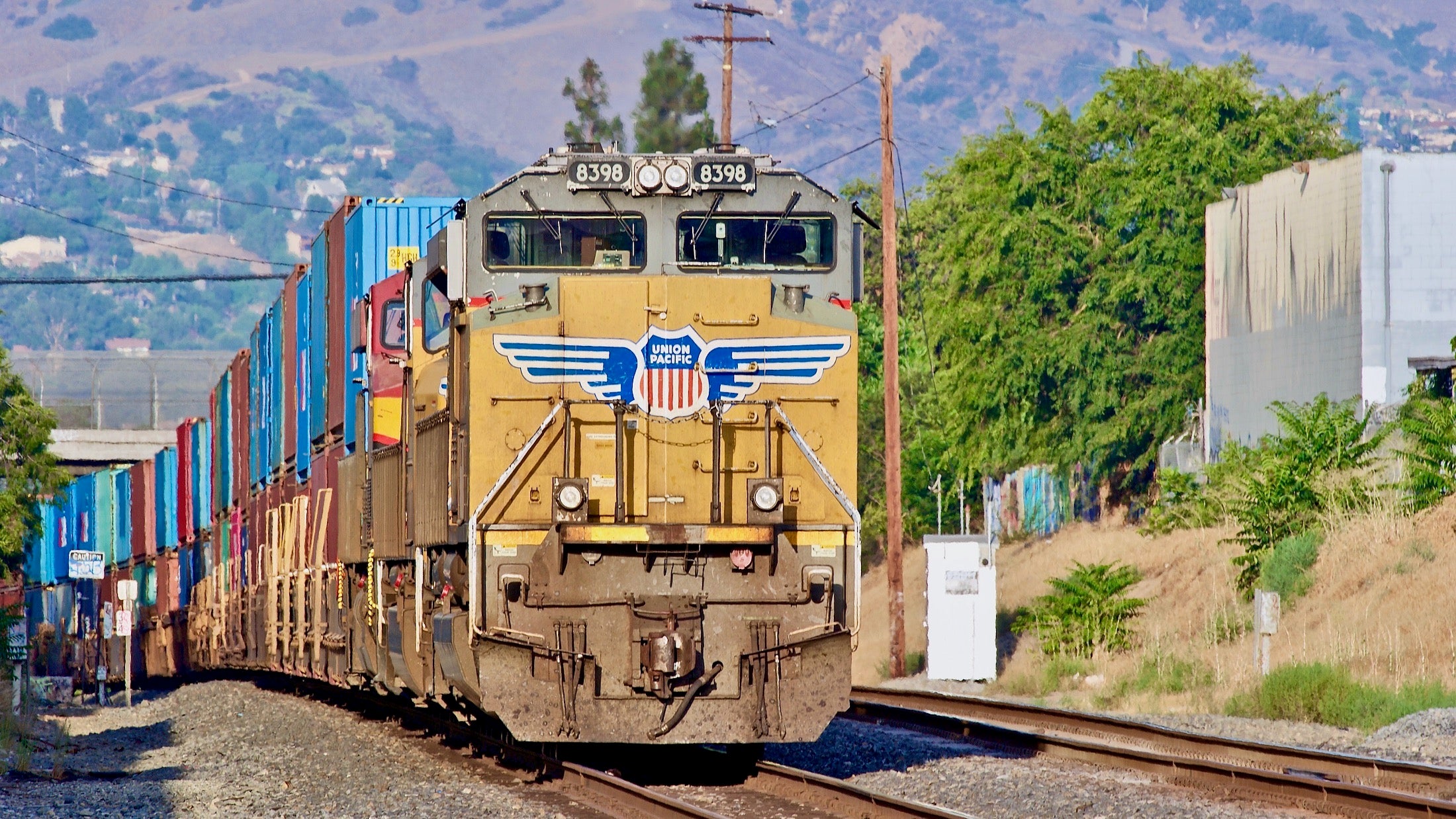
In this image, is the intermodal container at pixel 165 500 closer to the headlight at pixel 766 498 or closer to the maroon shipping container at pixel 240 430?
the maroon shipping container at pixel 240 430

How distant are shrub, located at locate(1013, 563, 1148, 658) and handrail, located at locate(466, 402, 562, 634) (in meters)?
12.9

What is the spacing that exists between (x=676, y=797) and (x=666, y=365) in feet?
9.39

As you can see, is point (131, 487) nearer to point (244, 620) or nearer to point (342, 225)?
point (244, 620)

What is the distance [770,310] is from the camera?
38.4ft

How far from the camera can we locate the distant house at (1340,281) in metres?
32.7

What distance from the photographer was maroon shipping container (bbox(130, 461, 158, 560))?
38562mm

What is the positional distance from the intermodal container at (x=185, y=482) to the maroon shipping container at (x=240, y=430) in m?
4.17

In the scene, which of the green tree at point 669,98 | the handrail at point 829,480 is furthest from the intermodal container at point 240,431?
the green tree at point 669,98

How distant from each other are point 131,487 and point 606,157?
3316cm

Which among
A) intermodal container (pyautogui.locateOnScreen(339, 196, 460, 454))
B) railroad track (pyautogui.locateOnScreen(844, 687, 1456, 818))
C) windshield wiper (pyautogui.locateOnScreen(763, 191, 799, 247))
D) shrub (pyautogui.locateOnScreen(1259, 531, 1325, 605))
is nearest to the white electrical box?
shrub (pyautogui.locateOnScreen(1259, 531, 1325, 605))

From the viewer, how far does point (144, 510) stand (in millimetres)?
40219

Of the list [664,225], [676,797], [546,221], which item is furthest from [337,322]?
[676,797]

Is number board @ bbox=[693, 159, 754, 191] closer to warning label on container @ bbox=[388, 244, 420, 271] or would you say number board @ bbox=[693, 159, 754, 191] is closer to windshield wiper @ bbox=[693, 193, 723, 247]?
windshield wiper @ bbox=[693, 193, 723, 247]

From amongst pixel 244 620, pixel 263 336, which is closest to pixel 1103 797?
pixel 244 620
